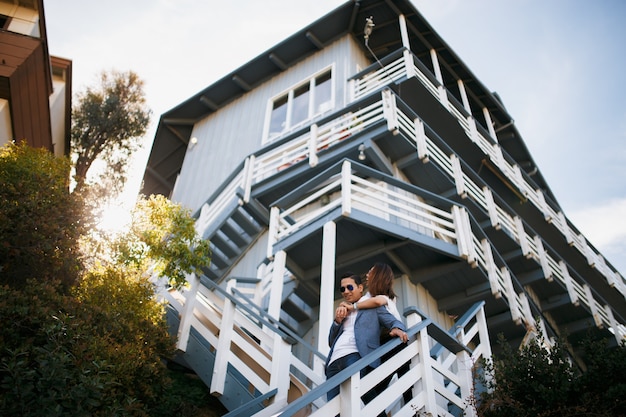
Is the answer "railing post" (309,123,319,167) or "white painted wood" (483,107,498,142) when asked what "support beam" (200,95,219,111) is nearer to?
"railing post" (309,123,319,167)

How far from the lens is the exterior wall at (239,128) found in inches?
577

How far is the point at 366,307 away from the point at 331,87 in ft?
32.9

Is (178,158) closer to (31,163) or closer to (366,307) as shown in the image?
(31,163)

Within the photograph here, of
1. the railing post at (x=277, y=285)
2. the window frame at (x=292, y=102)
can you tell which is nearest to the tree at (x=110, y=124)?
the window frame at (x=292, y=102)

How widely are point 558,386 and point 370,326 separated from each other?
1803mm

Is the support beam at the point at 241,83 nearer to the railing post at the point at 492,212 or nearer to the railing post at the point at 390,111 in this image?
the railing post at the point at 390,111

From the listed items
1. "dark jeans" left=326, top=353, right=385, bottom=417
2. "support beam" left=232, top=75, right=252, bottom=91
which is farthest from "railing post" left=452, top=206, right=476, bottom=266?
"support beam" left=232, top=75, right=252, bottom=91

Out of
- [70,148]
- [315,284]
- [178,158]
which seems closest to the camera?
[315,284]

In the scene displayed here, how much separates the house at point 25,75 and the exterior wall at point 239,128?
4.14 m

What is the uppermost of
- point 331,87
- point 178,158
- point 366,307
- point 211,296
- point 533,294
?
point 178,158

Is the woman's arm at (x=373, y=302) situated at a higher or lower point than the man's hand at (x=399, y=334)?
higher

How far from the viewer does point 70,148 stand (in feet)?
49.7

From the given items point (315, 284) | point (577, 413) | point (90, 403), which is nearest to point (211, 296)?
point (315, 284)

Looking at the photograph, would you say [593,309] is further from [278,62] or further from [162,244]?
[278,62]
